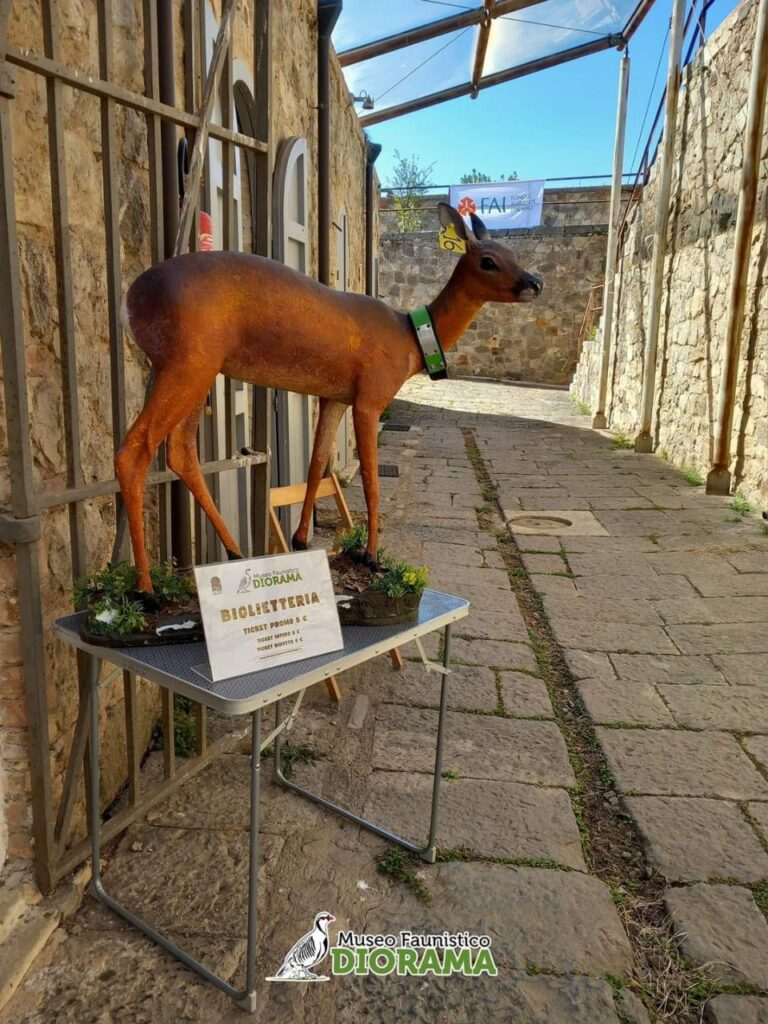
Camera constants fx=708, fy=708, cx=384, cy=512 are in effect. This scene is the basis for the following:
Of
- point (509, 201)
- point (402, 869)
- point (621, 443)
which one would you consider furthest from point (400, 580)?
point (509, 201)

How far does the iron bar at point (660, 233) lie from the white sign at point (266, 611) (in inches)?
304

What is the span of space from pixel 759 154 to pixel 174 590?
6.28m

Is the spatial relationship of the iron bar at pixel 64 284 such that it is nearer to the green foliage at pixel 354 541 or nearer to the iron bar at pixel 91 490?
the iron bar at pixel 91 490

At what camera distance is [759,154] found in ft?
19.0

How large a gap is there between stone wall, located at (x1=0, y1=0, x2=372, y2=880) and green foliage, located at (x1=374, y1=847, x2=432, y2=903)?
854 millimetres

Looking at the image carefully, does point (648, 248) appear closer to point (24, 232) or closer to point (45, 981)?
point (24, 232)

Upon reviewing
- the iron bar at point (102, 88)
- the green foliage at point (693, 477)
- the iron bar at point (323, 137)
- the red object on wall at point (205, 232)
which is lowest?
the green foliage at point (693, 477)

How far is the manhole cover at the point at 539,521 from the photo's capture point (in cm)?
561

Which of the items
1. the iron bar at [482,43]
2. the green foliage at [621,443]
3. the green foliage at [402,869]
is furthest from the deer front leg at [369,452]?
the green foliage at [621,443]

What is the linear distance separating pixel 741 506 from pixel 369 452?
504 centimetres

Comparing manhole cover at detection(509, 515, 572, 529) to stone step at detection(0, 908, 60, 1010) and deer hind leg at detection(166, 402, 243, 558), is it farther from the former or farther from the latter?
stone step at detection(0, 908, 60, 1010)

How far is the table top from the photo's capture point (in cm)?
134

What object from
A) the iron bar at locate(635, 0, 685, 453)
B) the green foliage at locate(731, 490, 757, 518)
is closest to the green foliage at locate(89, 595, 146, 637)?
the green foliage at locate(731, 490, 757, 518)
